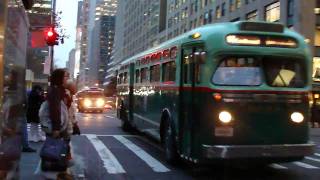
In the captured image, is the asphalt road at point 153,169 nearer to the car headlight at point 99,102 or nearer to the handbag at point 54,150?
the handbag at point 54,150

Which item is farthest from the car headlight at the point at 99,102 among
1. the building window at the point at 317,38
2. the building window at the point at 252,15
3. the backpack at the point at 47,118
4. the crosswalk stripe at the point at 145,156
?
the backpack at the point at 47,118

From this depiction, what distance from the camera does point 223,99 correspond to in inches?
393

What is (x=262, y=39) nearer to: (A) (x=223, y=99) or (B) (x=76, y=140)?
(A) (x=223, y=99)

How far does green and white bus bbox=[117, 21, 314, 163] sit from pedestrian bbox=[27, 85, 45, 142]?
598 centimetres

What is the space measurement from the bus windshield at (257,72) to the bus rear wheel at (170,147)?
97.0 inches

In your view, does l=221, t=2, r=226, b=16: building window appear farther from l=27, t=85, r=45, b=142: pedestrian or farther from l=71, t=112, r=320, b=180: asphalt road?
l=71, t=112, r=320, b=180: asphalt road

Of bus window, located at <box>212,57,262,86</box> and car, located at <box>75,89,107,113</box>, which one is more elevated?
bus window, located at <box>212,57,262,86</box>

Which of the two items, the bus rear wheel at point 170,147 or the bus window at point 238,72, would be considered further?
the bus rear wheel at point 170,147

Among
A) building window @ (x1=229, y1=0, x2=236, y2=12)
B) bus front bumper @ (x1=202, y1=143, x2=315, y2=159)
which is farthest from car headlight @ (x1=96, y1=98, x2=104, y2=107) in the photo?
bus front bumper @ (x1=202, y1=143, x2=315, y2=159)

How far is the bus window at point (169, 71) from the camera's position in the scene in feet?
41.2

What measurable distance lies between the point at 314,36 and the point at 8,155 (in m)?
47.6

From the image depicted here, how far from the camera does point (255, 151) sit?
9906 millimetres

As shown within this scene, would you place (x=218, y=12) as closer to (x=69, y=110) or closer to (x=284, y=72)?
(x=284, y=72)

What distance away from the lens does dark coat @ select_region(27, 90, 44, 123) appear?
1562cm
